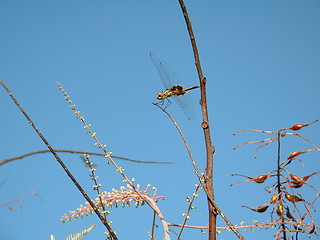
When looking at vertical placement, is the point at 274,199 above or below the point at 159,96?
below

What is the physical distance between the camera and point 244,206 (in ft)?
1.62

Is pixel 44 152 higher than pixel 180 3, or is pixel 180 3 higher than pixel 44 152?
pixel 180 3

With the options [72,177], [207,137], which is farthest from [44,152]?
[207,137]

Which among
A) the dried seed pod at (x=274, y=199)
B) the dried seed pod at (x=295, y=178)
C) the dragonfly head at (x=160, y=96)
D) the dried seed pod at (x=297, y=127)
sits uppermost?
the dragonfly head at (x=160, y=96)

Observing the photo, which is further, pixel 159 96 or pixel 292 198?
pixel 159 96

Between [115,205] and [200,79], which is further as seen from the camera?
[115,205]

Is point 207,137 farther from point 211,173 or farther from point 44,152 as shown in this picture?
point 44,152

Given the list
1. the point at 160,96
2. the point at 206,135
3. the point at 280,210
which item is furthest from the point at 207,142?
the point at 160,96

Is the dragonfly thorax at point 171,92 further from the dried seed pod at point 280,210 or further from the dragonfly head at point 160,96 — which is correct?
the dried seed pod at point 280,210

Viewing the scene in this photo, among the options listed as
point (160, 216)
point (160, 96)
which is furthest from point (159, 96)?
point (160, 216)

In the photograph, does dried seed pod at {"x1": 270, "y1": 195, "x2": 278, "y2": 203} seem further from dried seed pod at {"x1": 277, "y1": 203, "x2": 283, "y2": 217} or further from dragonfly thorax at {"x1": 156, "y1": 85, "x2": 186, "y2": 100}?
dragonfly thorax at {"x1": 156, "y1": 85, "x2": 186, "y2": 100}

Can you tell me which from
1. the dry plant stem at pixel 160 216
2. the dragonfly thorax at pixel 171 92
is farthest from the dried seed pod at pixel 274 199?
the dragonfly thorax at pixel 171 92

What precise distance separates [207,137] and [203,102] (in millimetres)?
42

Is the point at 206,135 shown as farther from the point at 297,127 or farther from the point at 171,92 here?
the point at 171,92
